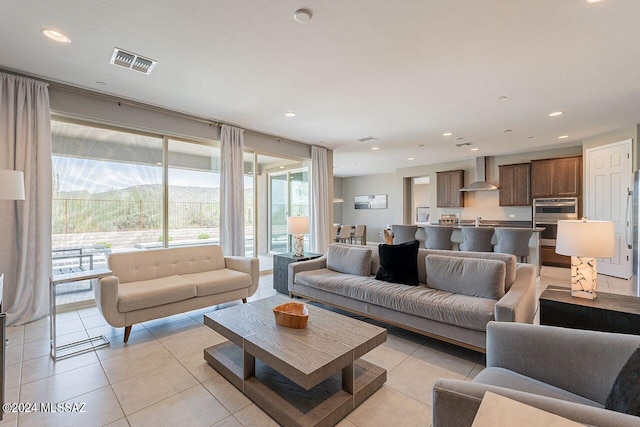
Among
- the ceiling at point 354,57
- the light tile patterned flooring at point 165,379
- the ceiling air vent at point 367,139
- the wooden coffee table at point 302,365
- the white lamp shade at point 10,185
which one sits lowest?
the light tile patterned flooring at point 165,379

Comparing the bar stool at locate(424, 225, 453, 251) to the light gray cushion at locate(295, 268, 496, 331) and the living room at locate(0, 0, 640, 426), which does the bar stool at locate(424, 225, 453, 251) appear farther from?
the light gray cushion at locate(295, 268, 496, 331)

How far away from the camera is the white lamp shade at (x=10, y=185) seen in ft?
8.25

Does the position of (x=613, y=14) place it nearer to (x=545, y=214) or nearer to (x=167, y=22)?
(x=167, y=22)

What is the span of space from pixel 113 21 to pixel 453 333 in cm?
376

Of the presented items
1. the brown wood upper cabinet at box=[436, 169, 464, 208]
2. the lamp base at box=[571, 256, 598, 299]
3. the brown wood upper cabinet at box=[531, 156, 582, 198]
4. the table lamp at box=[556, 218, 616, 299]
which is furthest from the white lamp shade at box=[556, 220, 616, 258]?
the brown wood upper cabinet at box=[436, 169, 464, 208]

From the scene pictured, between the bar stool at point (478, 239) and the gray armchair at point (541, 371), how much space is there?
153 inches

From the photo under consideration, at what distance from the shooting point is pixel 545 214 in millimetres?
6855

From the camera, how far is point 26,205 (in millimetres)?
3264

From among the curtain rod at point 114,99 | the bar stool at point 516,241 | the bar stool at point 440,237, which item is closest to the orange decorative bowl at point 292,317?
the curtain rod at point 114,99

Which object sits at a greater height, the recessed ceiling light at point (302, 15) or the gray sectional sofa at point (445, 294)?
the recessed ceiling light at point (302, 15)

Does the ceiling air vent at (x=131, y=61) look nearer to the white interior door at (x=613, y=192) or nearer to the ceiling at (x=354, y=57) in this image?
the ceiling at (x=354, y=57)

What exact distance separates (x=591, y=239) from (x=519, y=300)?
2.19 ft

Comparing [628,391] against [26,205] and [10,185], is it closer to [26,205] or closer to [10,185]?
[10,185]

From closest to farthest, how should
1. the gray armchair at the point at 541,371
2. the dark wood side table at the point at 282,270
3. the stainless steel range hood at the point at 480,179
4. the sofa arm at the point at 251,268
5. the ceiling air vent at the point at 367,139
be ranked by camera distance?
the gray armchair at the point at 541,371 → the sofa arm at the point at 251,268 → the dark wood side table at the point at 282,270 → the ceiling air vent at the point at 367,139 → the stainless steel range hood at the point at 480,179
